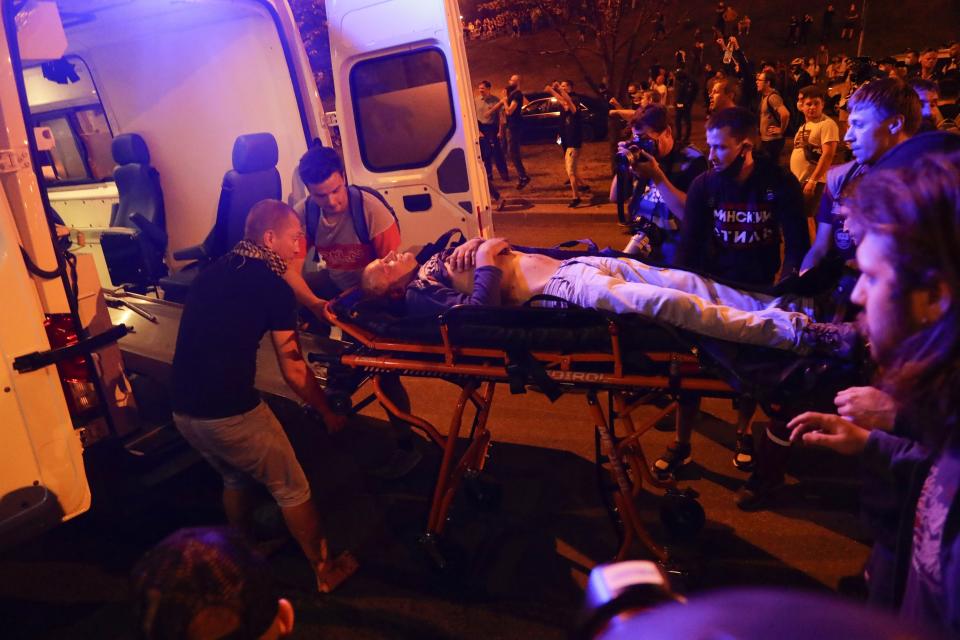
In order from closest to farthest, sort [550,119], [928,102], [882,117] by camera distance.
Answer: [882,117] → [928,102] → [550,119]

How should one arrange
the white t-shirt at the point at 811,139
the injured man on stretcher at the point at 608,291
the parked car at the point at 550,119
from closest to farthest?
the injured man on stretcher at the point at 608,291 < the white t-shirt at the point at 811,139 < the parked car at the point at 550,119

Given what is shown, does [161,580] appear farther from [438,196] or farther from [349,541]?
[438,196]

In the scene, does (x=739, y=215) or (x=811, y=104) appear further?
(x=811, y=104)

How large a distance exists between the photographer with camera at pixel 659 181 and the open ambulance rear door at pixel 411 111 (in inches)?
43.2

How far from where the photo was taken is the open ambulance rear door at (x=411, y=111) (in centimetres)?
417

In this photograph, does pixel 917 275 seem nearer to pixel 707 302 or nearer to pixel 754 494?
pixel 707 302

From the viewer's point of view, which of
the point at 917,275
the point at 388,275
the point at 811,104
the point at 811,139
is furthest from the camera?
the point at 811,139

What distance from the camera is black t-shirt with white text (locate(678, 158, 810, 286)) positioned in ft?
10.6

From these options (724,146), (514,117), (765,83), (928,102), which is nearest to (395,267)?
(724,146)

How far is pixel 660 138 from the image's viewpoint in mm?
3939

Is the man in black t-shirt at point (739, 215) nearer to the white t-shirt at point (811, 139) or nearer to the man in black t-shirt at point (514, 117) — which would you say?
the white t-shirt at point (811, 139)

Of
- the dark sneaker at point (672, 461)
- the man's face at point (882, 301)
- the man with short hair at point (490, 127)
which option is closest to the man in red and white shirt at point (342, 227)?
the dark sneaker at point (672, 461)

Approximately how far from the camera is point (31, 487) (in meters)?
2.62

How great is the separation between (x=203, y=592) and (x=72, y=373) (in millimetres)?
2018
